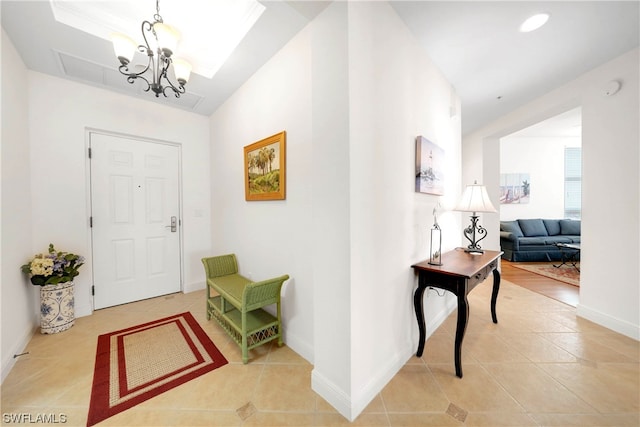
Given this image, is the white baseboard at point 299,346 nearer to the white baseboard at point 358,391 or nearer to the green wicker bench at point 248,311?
the green wicker bench at point 248,311

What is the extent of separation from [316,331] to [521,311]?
8.50 feet

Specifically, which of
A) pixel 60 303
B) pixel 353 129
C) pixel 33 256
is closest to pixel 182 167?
pixel 33 256

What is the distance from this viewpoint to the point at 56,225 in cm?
241

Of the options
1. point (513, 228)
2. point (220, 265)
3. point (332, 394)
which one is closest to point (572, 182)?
point (513, 228)

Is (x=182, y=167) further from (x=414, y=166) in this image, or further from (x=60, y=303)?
(x=414, y=166)

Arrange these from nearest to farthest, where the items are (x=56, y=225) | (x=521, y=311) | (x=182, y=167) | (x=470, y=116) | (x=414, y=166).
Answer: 1. (x=414, y=166)
2. (x=56, y=225)
3. (x=521, y=311)
4. (x=182, y=167)
5. (x=470, y=116)

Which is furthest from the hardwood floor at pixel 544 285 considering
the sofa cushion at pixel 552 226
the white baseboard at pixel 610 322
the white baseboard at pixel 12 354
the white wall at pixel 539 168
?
the white baseboard at pixel 12 354

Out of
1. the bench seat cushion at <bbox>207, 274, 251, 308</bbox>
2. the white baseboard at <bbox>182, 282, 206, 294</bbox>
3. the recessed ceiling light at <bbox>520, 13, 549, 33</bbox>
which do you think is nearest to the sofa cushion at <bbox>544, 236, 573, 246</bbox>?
the recessed ceiling light at <bbox>520, 13, 549, 33</bbox>

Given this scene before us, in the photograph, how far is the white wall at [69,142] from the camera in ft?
7.57

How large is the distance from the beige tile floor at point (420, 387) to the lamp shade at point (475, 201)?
1.19 m

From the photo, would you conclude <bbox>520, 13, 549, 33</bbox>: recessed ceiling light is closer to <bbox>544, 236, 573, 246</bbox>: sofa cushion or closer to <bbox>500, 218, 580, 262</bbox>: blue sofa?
<bbox>500, 218, 580, 262</bbox>: blue sofa

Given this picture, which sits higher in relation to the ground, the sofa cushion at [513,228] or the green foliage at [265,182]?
the green foliage at [265,182]

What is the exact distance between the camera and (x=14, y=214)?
1.92 meters

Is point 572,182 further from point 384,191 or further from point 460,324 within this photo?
point 384,191
